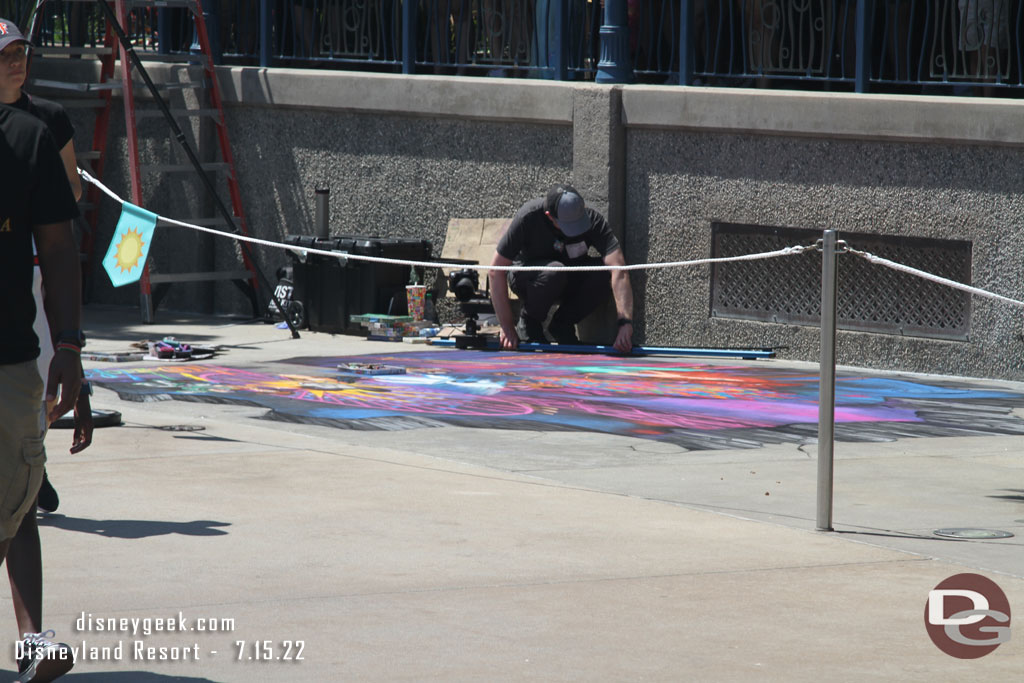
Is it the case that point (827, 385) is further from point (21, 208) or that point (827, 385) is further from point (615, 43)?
point (615, 43)

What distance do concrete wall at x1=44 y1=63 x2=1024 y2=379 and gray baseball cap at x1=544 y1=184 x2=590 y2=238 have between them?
0.49m

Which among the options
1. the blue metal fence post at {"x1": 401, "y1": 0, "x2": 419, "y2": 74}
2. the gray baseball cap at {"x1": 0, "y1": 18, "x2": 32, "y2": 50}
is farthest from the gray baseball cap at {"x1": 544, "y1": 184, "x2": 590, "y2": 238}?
the gray baseball cap at {"x1": 0, "y1": 18, "x2": 32, "y2": 50}

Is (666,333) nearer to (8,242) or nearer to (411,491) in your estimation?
(411,491)

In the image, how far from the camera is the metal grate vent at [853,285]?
12.2 metres

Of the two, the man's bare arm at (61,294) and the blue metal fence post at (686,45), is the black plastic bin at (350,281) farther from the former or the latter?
the man's bare arm at (61,294)

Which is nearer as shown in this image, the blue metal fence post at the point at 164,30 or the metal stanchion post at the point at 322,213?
the metal stanchion post at the point at 322,213

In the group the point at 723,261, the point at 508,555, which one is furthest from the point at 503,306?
the point at 508,555

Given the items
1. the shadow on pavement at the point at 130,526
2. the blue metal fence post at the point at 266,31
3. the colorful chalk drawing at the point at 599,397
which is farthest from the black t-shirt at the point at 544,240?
the shadow on pavement at the point at 130,526

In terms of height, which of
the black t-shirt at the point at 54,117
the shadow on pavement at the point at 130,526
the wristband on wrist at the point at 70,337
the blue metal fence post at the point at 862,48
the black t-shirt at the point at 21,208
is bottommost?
the shadow on pavement at the point at 130,526

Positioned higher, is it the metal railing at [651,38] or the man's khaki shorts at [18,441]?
the metal railing at [651,38]

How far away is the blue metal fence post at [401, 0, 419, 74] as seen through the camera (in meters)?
15.4

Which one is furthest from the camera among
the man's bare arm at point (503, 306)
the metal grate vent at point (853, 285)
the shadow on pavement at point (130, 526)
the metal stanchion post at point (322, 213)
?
the metal stanchion post at point (322, 213)

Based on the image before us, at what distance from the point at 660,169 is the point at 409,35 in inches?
124

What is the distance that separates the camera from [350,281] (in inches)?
586
